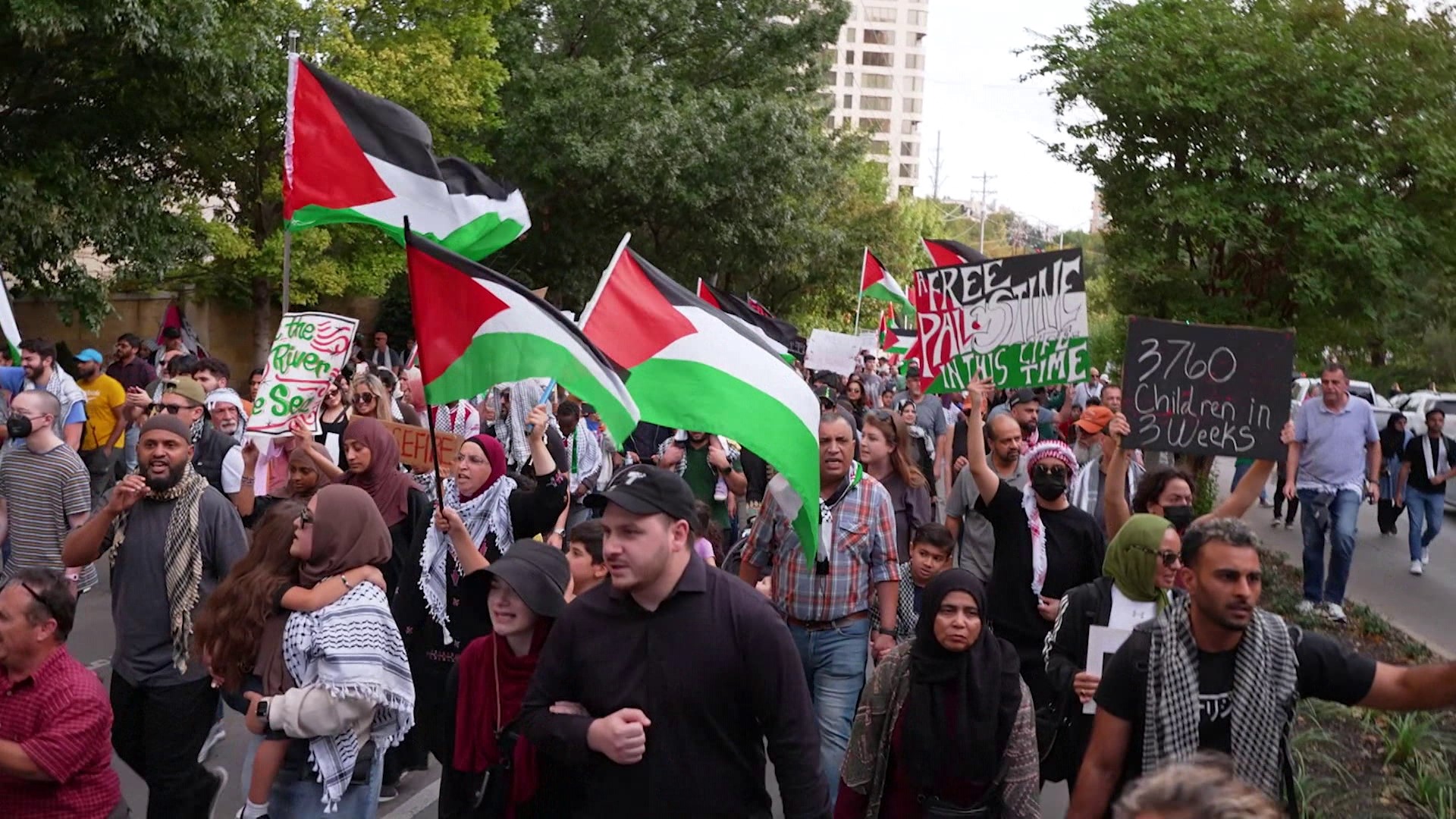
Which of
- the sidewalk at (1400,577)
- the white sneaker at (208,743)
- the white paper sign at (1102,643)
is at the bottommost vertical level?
the sidewalk at (1400,577)

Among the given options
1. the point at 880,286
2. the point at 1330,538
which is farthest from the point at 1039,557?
the point at 880,286

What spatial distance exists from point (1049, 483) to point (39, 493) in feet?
15.4

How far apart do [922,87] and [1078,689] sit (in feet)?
532

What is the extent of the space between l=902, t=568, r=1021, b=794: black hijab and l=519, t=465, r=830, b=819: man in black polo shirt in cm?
71

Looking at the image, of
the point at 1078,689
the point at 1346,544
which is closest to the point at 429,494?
the point at 1078,689

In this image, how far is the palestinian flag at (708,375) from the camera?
564 centimetres

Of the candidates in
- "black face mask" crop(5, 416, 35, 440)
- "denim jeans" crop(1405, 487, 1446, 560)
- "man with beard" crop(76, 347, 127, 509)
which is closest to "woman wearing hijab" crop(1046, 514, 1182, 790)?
"black face mask" crop(5, 416, 35, 440)

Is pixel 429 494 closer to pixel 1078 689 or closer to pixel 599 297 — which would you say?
pixel 599 297

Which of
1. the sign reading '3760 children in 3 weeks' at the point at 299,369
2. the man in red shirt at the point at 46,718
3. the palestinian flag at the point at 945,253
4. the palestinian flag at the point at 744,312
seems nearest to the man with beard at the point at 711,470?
the palestinian flag at the point at 744,312

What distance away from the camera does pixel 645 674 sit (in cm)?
393

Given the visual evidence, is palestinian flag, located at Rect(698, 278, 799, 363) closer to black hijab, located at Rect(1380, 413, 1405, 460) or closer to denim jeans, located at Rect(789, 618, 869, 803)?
denim jeans, located at Rect(789, 618, 869, 803)

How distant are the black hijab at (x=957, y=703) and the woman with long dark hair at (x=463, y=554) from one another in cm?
138

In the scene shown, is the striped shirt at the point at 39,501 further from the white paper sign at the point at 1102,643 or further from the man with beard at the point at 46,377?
the white paper sign at the point at 1102,643

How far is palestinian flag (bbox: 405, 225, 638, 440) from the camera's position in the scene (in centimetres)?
555
